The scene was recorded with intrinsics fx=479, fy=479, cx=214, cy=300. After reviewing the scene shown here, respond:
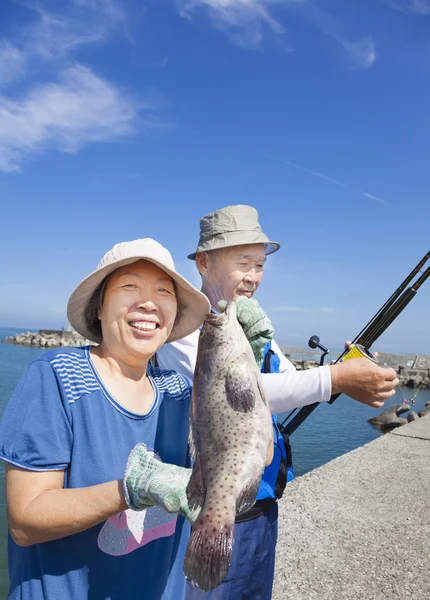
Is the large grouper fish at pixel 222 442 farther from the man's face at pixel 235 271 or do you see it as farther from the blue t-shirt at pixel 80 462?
the man's face at pixel 235 271

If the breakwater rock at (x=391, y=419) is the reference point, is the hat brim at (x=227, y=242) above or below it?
above

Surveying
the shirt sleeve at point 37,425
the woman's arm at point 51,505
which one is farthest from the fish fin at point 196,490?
the shirt sleeve at point 37,425

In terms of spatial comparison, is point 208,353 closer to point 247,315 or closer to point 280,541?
point 247,315

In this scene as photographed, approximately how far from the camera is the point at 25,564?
1.95 metres

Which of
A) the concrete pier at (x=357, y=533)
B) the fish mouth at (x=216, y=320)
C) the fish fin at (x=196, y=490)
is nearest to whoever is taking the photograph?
the fish fin at (x=196, y=490)

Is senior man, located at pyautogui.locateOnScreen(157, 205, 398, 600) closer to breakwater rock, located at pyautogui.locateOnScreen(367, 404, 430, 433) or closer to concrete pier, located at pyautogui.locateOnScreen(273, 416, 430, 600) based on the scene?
concrete pier, located at pyautogui.locateOnScreen(273, 416, 430, 600)

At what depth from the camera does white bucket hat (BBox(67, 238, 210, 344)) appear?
7.20 ft

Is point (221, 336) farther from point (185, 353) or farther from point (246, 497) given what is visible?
point (185, 353)

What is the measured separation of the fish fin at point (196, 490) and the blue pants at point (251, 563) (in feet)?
4.06

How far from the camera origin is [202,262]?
358 cm

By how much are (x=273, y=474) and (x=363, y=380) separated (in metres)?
0.95

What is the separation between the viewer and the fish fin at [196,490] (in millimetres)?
1885

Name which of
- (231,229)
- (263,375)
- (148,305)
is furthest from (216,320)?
(231,229)

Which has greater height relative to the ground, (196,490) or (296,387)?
(296,387)
